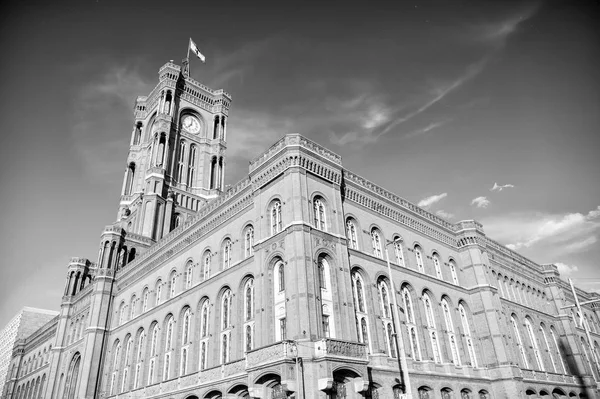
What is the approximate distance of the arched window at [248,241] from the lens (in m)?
32.5

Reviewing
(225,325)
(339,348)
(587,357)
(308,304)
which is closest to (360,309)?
(339,348)

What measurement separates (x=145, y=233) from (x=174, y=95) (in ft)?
82.7

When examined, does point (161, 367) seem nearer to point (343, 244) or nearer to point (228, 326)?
point (228, 326)

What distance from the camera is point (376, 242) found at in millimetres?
35500

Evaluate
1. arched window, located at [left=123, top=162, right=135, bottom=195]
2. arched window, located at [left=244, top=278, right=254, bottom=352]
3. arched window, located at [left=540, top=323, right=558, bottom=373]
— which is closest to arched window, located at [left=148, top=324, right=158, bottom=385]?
A: arched window, located at [left=244, top=278, right=254, bottom=352]

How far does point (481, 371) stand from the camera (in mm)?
36875

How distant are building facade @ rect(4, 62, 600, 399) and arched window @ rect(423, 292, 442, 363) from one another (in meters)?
0.12

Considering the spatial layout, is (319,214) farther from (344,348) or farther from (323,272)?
(344,348)

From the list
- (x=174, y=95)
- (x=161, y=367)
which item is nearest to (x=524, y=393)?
(x=161, y=367)

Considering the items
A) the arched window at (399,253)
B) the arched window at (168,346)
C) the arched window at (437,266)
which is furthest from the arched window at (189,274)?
the arched window at (437,266)

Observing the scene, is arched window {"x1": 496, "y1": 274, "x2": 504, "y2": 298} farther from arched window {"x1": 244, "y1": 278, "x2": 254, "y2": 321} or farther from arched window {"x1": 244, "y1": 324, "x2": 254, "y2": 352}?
arched window {"x1": 244, "y1": 324, "x2": 254, "y2": 352}

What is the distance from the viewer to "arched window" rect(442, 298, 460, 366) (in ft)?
119

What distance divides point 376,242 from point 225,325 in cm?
1387

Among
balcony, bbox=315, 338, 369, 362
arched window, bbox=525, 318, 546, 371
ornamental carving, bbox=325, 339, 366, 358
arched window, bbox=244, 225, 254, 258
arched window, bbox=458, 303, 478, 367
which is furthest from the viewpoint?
arched window, bbox=525, 318, 546, 371
